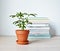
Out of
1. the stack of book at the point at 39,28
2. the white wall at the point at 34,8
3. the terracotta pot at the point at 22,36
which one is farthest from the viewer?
the white wall at the point at 34,8

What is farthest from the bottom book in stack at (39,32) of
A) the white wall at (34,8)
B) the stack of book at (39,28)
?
the white wall at (34,8)

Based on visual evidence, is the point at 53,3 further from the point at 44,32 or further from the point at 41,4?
the point at 44,32

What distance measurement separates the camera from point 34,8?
5.43 feet

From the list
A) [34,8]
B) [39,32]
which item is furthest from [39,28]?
[34,8]

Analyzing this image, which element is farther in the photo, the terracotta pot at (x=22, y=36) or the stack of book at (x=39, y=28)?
the stack of book at (x=39, y=28)

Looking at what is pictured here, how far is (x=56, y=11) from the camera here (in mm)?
1660

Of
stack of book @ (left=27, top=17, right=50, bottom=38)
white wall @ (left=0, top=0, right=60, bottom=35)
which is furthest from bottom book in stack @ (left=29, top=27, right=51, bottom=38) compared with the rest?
white wall @ (left=0, top=0, right=60, bottom=35)

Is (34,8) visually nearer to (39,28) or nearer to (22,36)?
(39,28)

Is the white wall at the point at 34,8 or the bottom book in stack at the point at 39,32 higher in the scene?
the white wall at the point at 34,8

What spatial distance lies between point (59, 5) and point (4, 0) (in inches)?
24.9

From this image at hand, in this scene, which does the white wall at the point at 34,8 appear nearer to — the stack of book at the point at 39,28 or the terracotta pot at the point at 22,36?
the stack of book at the point at 39,28

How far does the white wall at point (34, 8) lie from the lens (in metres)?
1.66

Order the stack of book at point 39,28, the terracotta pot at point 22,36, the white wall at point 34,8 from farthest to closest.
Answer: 1. the white wall at point 34,8
2. the stack of book at point 39,28
3. the terracotta pot at point 22,36

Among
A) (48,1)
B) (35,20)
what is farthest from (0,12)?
(48,1)
